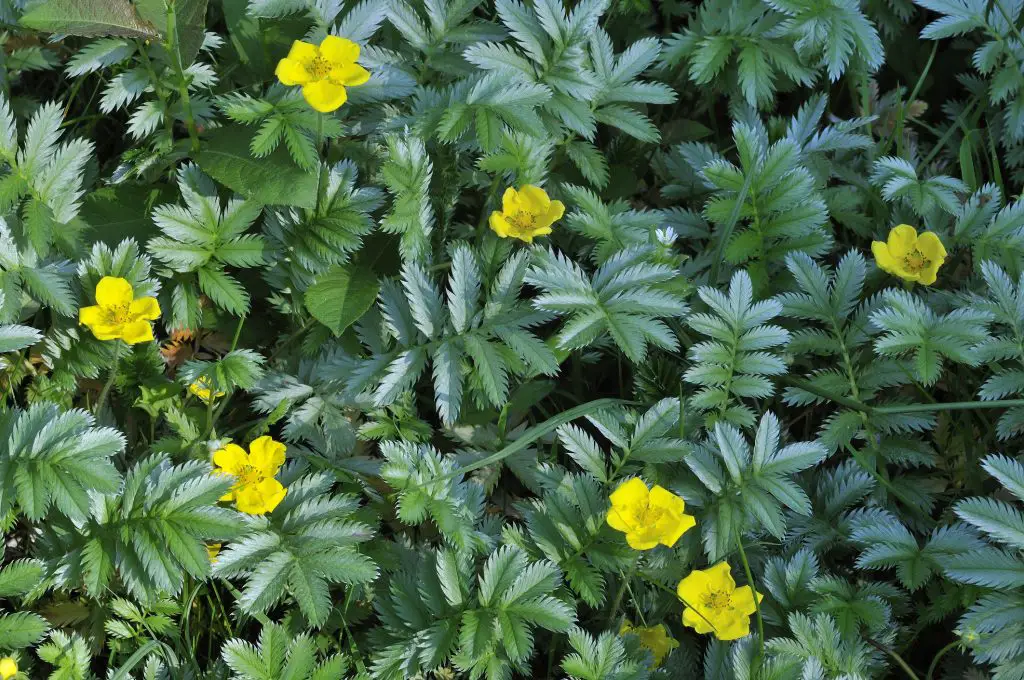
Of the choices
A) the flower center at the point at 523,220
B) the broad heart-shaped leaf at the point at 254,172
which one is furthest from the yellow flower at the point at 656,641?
the broad heart-shaped leaf at the point at 254,172

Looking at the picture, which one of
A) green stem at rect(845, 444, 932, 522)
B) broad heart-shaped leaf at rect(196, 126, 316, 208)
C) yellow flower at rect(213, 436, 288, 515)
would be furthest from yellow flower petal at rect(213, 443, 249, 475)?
green stem at rect(845, 444, 932, 522)

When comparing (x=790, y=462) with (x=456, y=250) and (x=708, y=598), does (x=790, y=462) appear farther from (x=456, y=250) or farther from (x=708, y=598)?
(x=456, y=250)

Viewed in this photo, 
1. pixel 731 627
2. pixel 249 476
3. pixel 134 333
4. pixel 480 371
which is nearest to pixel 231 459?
pixel 249 476

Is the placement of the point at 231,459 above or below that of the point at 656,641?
above

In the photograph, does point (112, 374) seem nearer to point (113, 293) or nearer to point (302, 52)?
point (113, 293)

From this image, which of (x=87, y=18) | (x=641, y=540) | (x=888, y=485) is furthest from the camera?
(x=888, y=485)

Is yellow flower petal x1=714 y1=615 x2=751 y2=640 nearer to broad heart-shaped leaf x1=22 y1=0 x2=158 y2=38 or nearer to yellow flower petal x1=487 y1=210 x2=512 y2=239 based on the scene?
yellow flower petal x1=487 y1=210 x2=512 y2=239
